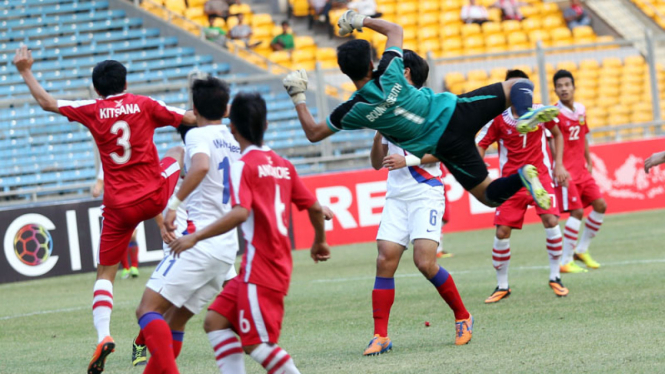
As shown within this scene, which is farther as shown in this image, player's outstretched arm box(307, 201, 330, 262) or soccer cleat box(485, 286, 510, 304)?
soccer cleat box(485, 286, 510, 304)

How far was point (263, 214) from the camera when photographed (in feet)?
16.5

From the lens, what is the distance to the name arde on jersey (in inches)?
276

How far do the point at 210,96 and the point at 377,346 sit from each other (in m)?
2.37

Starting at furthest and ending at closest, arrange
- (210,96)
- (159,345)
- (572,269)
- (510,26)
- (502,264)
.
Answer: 1. (510,26)
2. (572,269)
3. (502,264)
4. (210,96)
5. (159,345)

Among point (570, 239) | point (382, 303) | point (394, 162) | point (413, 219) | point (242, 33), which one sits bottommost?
point (570, 239)

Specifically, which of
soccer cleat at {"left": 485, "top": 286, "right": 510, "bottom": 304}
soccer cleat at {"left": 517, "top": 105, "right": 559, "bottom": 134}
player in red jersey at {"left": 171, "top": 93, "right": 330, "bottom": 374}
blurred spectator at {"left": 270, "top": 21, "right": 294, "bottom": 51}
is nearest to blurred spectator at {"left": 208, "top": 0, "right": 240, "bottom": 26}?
blurred spectator at {"left": 270, "top": 21, "right": 294, "bottom": 51}

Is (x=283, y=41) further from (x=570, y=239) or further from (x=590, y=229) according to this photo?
(x=570, y=239)

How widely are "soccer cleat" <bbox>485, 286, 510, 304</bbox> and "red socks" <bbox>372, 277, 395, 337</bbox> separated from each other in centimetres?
224

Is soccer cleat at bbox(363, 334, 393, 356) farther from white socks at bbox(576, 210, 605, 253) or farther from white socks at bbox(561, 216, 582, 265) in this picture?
white socks at bbox(576, 210, 605, 253)

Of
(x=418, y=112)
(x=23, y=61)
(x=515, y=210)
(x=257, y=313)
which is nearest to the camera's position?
(x=257, y=313)

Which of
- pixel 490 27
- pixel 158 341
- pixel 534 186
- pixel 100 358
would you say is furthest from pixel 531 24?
pixel 158 341

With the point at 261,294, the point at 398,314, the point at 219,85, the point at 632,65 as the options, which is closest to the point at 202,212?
the point at 219,85

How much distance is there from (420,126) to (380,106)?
33 cm

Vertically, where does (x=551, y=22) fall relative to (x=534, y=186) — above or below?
below
